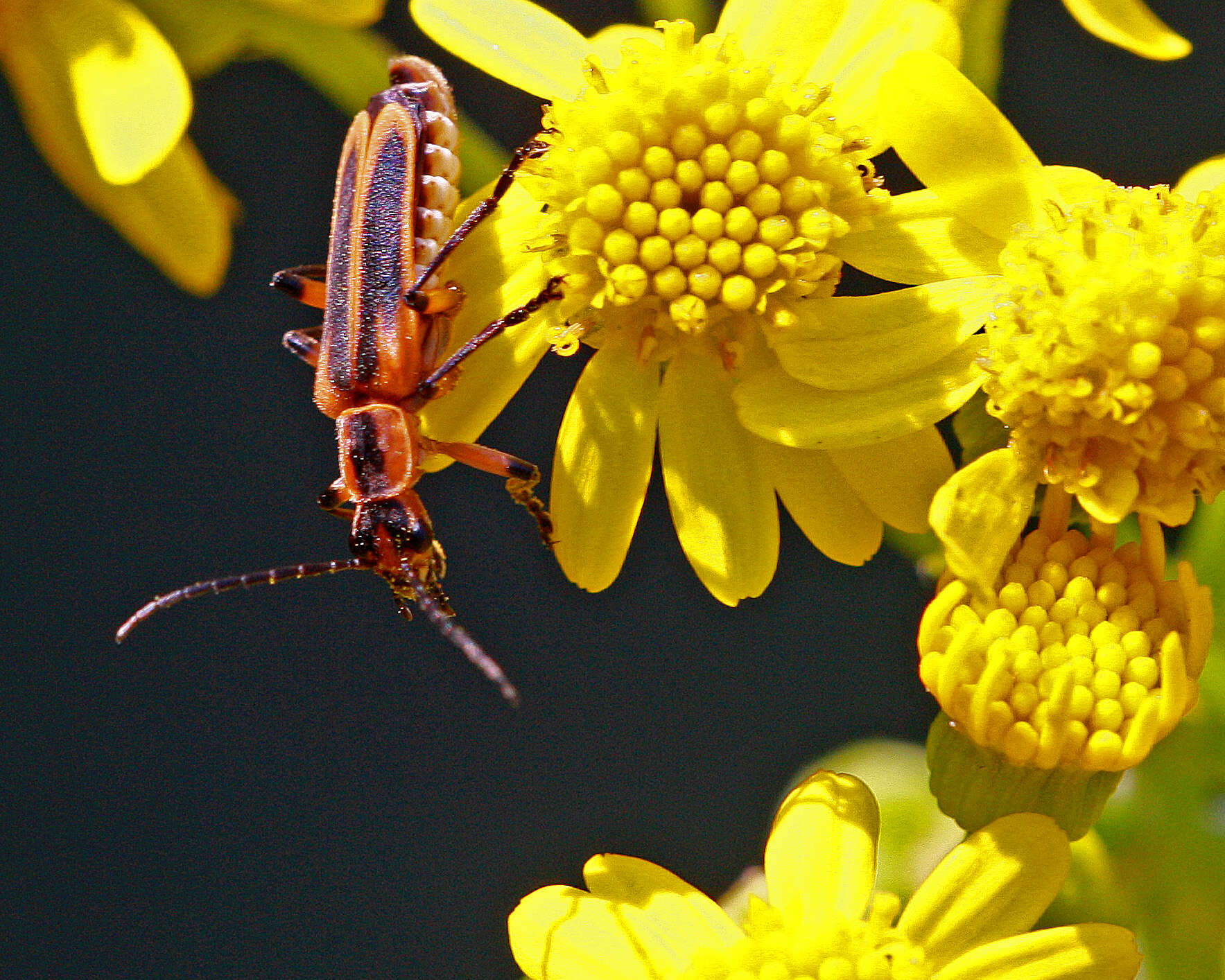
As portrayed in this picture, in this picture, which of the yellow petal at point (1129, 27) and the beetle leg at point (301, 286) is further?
the beetle leg at point (301, 286)

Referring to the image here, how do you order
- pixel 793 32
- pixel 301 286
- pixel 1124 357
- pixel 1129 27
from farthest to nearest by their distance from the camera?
pixel 301 286 < pixel 1129 27 < pixel 793 32 < pixel 1124 357

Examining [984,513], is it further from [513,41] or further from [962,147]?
[513,41]

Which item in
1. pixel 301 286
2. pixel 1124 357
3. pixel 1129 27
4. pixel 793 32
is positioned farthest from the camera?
pixel 301 286

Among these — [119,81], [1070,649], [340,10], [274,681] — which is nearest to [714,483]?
[1070,649]

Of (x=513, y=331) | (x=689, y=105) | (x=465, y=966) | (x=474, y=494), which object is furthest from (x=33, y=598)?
(x=689, y=105)

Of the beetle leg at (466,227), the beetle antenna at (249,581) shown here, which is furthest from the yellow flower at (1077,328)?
the beetle antenna at (249,581)

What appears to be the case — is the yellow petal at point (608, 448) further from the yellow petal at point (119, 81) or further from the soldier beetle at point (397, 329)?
the yellow petal at point (119, 81)
